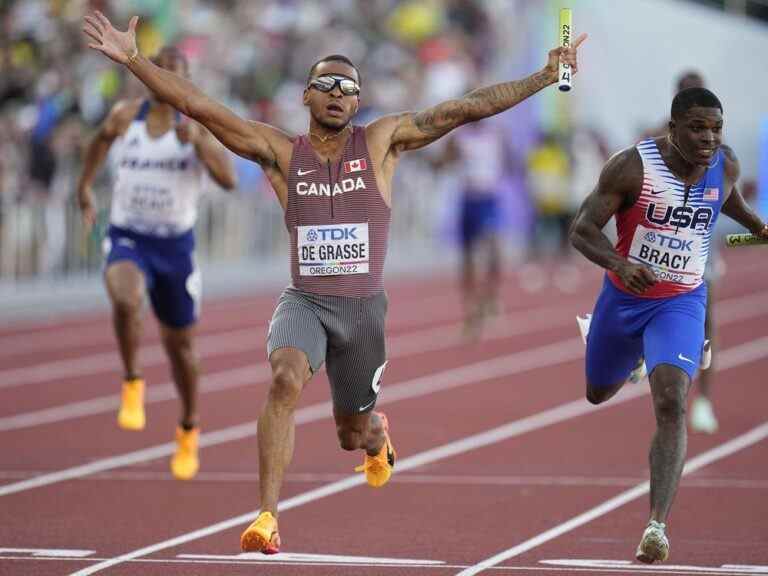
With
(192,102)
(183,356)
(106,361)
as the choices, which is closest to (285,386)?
(192,102)

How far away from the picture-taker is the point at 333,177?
7.98 m

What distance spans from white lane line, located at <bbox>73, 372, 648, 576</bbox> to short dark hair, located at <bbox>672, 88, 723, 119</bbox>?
311 cm

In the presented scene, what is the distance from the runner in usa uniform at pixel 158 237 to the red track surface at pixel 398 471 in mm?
594

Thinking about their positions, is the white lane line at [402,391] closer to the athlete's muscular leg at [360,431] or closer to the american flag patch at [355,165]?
the athlete's muscular leg at [360,431]

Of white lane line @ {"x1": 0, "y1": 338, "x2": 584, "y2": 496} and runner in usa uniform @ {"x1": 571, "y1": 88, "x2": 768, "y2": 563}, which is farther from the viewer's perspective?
white lane line @ {"x1": 0, "y1": 338, "x2": 584, "y2": 496}

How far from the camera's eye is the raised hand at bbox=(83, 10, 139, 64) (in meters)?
7.77

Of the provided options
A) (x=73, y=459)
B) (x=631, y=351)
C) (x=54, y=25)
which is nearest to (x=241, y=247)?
(x=54, y=25)

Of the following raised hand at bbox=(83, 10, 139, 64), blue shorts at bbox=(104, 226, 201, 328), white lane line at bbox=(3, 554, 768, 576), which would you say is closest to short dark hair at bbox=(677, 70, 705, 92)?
blue shorts at bbox=(104, 226, 201, 328)

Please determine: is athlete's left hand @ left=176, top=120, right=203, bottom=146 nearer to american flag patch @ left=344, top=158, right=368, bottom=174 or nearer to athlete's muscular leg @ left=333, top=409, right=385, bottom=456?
athlete's muscular leg @ left=333, top=409, right=385, bottom=456

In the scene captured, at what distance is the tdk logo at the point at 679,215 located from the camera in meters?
8.12

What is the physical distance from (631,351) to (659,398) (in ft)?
2.52

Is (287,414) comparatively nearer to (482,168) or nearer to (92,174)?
(92,174)

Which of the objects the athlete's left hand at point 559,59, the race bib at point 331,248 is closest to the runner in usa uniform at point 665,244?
the athlete's left hand at point 559,59

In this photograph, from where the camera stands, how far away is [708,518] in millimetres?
9500
